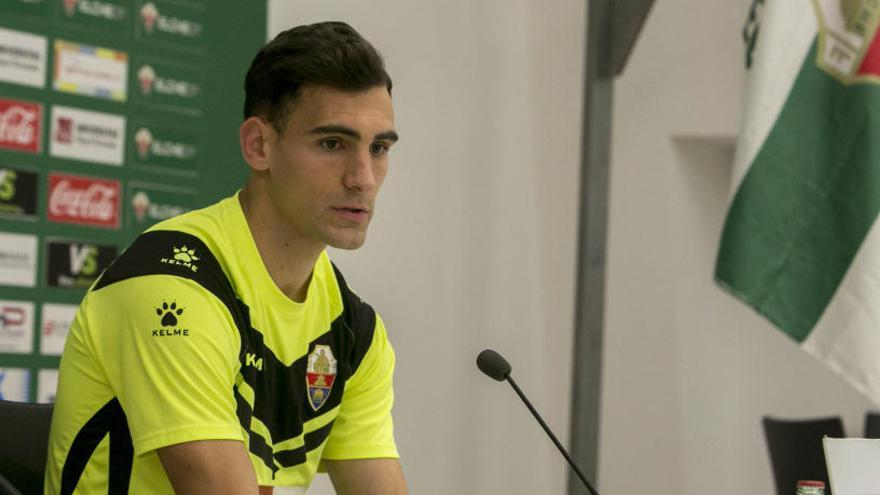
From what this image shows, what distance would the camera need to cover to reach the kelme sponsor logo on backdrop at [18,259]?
3049 mm

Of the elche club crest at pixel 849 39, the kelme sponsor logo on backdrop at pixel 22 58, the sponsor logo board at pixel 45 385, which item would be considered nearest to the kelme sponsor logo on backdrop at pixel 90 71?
the kelme sponsor logo on backdrop at pixel 22 58

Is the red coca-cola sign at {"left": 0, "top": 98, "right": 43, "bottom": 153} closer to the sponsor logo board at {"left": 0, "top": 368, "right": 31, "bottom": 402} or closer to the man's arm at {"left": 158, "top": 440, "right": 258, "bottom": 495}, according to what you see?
the sponsor logo board at {"left": 0, "top": 368, "right": 31, "bottom": 402}

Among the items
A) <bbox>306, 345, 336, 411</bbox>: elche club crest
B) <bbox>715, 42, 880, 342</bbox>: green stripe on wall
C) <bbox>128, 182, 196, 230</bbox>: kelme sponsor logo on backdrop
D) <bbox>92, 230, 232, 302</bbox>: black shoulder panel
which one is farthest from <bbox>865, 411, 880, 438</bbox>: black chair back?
<bbox>92, 230, 232, 302</bbox>: black shoulder panel

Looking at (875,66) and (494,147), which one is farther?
(494,147)

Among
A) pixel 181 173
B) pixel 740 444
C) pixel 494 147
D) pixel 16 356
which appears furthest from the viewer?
pixel 740 444

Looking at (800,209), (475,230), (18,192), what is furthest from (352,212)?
(475,230)

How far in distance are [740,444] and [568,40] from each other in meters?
1.58

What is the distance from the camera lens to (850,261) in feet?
10.2

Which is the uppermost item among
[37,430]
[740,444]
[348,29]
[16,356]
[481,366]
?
[348,29]

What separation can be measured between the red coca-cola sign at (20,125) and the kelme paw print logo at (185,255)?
4.85ft

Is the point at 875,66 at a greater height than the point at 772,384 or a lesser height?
greater

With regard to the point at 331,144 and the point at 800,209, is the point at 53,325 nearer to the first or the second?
the point at 331,144

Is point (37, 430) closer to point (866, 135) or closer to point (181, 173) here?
point (181, 173)

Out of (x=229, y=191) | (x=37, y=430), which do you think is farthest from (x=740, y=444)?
(x=37, y=430)
